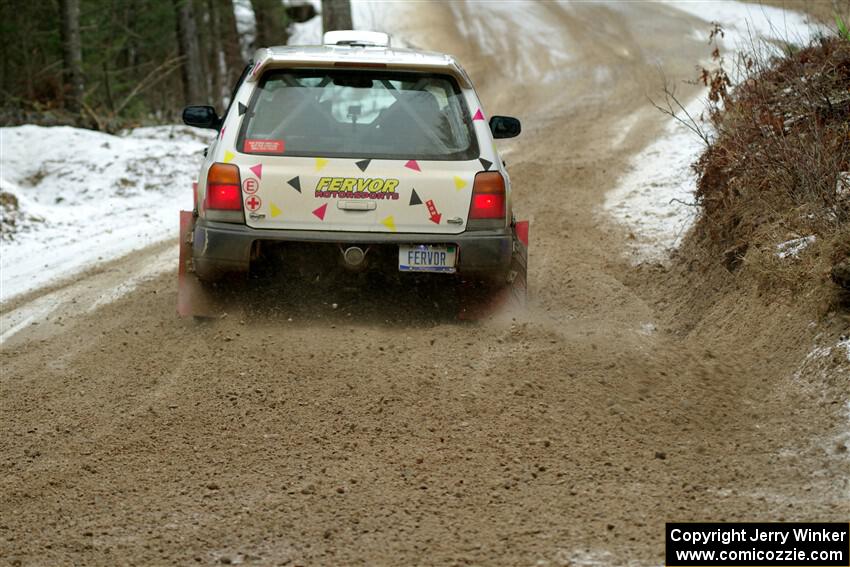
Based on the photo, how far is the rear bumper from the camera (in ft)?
20.3

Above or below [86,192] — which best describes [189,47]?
below

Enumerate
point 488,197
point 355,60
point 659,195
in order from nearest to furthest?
point 488,197
point 355,60
point 659,195

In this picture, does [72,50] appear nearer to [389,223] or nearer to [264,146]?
[264,146]

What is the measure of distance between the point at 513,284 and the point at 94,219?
728 cm

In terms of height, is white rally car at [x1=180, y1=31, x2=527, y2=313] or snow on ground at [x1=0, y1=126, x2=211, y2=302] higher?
white rally car at [x1=180, y1=31, x2=527, y2=313]

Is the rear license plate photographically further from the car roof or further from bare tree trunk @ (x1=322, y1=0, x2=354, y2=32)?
bare tree trunk @ (x1=322, y1=0, x2=354, y2=32)

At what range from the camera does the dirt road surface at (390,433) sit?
3.81 metres

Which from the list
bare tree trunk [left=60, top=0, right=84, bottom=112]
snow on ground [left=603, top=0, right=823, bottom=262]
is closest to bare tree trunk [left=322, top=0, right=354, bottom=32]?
bare tree trunk [left=60, top=0, right=84, bottom=112]

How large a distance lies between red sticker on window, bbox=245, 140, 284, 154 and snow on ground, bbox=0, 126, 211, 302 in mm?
3513

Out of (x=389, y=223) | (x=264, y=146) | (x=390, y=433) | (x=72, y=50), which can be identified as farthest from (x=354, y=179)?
(x=72, y=50)

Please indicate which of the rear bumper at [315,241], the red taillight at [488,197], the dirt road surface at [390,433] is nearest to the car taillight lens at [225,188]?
the rear bumper at [315,241]

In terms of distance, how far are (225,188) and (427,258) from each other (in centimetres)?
131

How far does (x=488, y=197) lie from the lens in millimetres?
6316

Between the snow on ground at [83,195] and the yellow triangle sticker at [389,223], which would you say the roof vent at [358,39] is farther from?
the snow on ground at [83,195]
